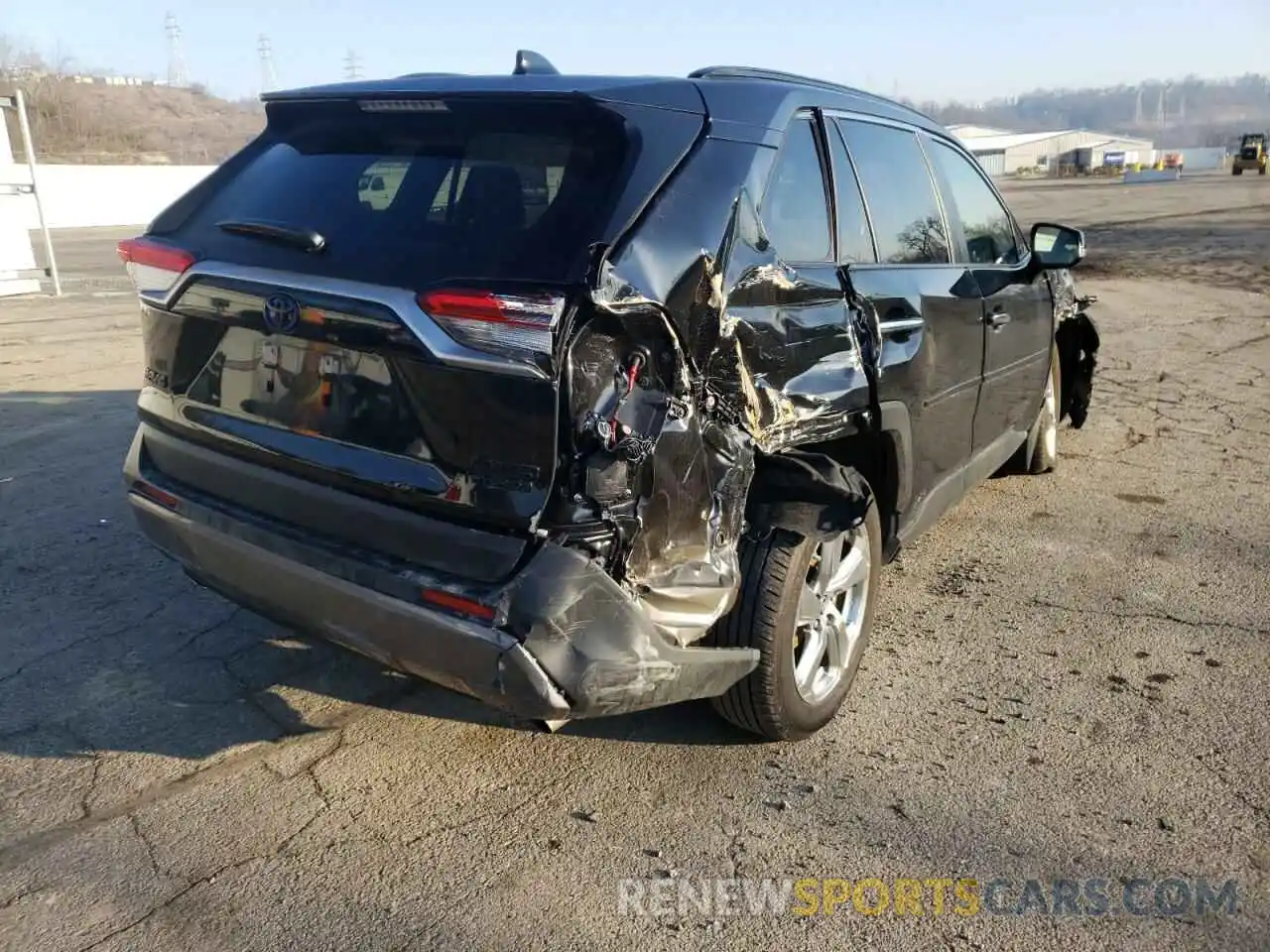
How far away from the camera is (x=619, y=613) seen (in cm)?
234

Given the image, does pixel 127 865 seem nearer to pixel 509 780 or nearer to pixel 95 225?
pixel 509 780

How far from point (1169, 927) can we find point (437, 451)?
2.09m

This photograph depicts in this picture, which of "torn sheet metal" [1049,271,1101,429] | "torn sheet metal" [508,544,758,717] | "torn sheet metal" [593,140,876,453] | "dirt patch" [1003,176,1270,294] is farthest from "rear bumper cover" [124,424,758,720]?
"dirt patch" [1003,176,1270,294]

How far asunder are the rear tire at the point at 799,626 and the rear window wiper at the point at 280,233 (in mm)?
1429

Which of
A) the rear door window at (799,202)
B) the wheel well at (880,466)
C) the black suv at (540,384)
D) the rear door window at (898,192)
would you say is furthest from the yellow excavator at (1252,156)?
the black suv at (540,384)

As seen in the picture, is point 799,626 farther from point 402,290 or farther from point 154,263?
point 154,263

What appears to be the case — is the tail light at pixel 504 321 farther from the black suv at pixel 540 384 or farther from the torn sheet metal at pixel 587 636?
the torn sheet metal at pixel 587 636

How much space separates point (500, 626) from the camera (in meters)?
2.26

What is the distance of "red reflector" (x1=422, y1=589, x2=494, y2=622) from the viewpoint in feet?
7.47

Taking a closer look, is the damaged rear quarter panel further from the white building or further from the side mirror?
the white building

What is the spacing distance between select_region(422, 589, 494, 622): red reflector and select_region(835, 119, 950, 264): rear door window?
6.43 feet

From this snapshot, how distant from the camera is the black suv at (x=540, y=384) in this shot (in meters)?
2.30

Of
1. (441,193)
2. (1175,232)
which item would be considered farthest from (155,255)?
(1175,232)

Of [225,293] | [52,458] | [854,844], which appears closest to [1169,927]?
[854,844]
